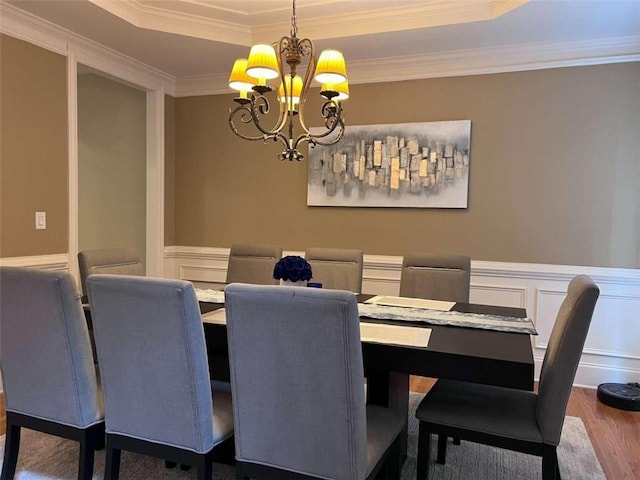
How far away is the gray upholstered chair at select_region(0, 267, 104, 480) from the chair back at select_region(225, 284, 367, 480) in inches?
26.1

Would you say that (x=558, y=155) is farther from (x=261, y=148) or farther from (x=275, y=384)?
(x=275, y=384)

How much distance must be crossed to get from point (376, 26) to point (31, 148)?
251 centimetres

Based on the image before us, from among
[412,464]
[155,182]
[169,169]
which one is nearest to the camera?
[412,464]

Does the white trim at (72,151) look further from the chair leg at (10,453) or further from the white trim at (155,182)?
the chair leg at (10,453)

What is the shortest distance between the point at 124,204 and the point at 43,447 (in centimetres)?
294

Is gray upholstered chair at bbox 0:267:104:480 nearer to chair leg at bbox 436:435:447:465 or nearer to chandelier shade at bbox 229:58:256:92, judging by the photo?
chandelier shade at bbox 229:58:256:92

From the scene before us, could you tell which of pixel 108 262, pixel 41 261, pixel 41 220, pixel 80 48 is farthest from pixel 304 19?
pixel 41 261

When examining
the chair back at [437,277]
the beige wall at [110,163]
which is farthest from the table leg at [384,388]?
the beige wall at [110,163]

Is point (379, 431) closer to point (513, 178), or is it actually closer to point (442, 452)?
point (442, 452)

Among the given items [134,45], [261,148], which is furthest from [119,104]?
[261,148]

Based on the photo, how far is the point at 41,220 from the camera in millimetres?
3320

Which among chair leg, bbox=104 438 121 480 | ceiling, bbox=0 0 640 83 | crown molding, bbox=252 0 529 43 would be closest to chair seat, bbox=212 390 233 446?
chair leg, bbox=104 438 121 480

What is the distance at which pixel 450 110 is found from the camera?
3752mm

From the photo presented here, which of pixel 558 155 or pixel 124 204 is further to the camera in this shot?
pixel 124 204
